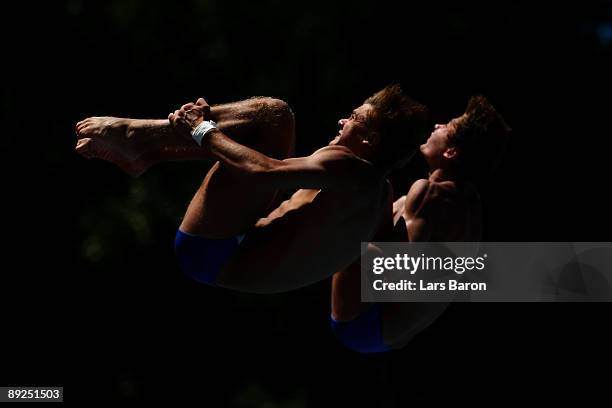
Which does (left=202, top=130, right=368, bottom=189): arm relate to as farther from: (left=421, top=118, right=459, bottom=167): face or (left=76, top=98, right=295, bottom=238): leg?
(left=421, top=118, right=459, bottom=167): face

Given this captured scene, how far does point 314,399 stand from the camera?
11.0 meters

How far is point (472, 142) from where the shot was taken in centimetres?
575

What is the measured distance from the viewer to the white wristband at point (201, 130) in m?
4.99

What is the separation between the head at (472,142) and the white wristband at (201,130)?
4.03 feet

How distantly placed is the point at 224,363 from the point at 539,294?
9.71ft

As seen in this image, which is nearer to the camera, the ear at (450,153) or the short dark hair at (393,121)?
the short dark hair at (393,121)

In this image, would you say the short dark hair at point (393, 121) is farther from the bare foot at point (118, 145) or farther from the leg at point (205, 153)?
the bare foot at point (118, 145)

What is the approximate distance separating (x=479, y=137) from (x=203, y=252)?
133 centimetres

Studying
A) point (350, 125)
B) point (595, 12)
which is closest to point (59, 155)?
point (595, 12)

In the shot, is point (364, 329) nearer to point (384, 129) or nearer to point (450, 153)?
point (450, 153)

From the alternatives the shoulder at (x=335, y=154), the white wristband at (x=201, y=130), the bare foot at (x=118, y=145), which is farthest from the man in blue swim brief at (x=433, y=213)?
the bare foot at (x=118, y=145)

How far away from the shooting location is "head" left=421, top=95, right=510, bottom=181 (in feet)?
18.7

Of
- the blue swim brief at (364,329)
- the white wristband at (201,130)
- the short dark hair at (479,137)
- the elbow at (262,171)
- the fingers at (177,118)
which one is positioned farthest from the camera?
the blue swim brief at (364,329)

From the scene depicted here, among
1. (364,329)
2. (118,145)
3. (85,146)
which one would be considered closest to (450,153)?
(364,329)
